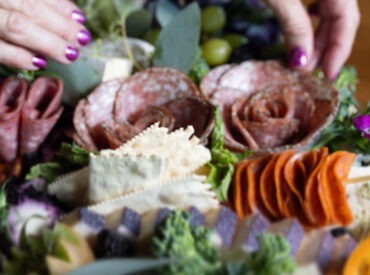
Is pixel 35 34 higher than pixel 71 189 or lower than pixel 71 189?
higher

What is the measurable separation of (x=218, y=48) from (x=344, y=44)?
0.30 m

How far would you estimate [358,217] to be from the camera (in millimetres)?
888

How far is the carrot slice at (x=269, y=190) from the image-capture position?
0.90 m

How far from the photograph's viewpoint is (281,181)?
92 cm

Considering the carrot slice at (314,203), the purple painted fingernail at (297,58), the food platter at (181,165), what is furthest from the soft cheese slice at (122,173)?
the purple painted fingernail at (297,58)

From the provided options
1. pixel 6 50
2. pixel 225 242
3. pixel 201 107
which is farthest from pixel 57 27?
pixel 225 242

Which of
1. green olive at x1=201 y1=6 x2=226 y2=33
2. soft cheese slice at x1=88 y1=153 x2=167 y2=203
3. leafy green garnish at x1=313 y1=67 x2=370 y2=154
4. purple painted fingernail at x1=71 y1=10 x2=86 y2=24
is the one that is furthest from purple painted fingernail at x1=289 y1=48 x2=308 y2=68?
soft cheese slice at x1=88 y1=153 x2=167 y2=203

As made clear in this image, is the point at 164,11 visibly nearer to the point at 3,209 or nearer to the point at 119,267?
the point at 3,209

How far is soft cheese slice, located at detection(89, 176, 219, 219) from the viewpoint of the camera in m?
0.84

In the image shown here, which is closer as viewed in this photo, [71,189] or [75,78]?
[71,189]

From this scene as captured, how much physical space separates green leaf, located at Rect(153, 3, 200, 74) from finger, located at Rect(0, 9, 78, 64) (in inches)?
8.8

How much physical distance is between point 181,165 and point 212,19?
0.69 m

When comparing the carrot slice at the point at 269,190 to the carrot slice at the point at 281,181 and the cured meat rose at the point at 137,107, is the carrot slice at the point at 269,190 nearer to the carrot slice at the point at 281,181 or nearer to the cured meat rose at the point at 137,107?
the carrot slice at the point at 281,181

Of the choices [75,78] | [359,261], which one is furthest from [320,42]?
[359,261]
